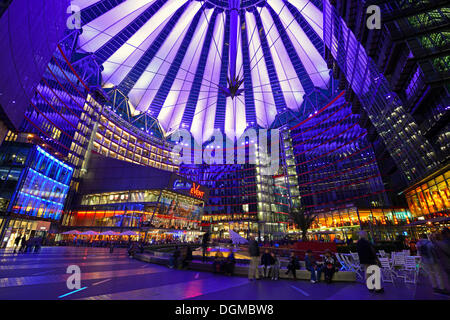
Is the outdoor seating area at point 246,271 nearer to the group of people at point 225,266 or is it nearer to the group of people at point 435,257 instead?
the group of people at point 225,266

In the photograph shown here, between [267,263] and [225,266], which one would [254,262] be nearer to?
[267,263]

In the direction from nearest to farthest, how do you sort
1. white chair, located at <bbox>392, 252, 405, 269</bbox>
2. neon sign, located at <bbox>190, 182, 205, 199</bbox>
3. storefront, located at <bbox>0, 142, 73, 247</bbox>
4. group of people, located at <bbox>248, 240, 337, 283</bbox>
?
group of people, located at <bbox>248, 240, 337, 283</bbox> → white chair, located at <bbox>392, 252, 405, 269</bbox> → storefront, located at <bbox>0, 142, 73, 247</bbox> → neon sign, located at <bbox>190, 182, 205, 199</bbox>

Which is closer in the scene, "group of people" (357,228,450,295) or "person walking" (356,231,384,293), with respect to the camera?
"group of people" (357,228,450,295)

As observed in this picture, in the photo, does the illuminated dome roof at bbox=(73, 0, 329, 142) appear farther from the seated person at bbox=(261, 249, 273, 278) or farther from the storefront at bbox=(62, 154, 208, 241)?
the seated person at bbox=(261, 249, 273, 278)

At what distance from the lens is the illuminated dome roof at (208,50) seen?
35.1 meters

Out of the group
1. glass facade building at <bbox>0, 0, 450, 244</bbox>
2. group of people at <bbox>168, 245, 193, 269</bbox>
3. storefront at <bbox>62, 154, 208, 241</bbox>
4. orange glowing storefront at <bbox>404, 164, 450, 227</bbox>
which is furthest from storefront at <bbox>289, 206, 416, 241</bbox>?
storefront at <bbox>62, 154, 208, 241</bbox>

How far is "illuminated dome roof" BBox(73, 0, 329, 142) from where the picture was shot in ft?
115

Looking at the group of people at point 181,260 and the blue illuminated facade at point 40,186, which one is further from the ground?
the blue illuminated facade at point 40,186

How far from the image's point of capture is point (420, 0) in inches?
725

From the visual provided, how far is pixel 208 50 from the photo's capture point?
43.9 m

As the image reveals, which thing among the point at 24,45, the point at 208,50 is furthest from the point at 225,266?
the point at 208,50

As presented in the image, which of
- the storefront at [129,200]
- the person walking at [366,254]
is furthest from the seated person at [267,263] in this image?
the storefront at [129,200]

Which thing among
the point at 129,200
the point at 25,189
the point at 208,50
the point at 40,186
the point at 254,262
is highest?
the point at 208,50
